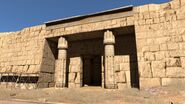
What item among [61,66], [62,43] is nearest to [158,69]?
[61,66]

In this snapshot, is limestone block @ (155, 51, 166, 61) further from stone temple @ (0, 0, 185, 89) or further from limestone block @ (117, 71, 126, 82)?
limestone block @ (117, 71, 126, 82)

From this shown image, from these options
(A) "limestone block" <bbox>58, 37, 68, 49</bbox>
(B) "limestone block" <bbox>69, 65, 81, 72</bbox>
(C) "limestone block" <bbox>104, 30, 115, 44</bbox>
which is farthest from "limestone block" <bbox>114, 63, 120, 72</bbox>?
(A) "limestone block" <bbox>58, 37, 68, 49</bbox>

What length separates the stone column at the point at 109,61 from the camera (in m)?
11.2

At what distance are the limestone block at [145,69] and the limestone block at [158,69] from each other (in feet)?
0.80

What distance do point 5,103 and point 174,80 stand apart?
913 centimetres

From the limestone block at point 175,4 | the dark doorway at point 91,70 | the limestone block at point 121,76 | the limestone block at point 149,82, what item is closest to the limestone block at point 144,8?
the limestone block at point 175,4

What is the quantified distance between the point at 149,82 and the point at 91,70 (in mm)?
6489

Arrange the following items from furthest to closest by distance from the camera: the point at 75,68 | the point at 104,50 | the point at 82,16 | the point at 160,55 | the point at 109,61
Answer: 1. the point at 75,68
2. the point at 82,16
3. the point at 104,50
4. the point at 109,61
5. the point at 160,55

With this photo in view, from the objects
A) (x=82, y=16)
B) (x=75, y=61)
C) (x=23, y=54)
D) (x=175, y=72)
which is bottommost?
(x=175, y=72)

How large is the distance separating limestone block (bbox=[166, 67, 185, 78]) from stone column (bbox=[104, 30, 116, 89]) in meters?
3.64

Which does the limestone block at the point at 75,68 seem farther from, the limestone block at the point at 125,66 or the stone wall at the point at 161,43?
the stone wall at the point at 161,43

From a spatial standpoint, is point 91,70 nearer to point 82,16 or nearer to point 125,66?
point 125,66

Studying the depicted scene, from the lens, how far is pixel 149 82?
32.6ft

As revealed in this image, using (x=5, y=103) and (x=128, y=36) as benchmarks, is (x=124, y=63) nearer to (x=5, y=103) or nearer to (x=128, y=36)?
(x=128, y=36)
